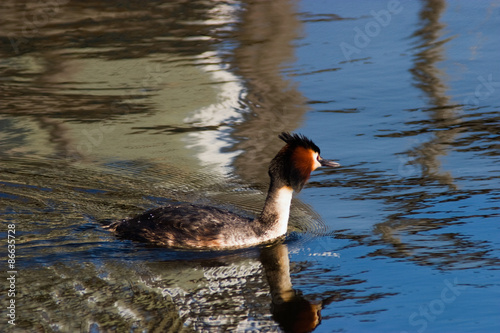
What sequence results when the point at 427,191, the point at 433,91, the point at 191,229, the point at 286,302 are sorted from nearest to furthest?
the point at 286,302, the point at 191,229, the point at 427,191, the point at 433,91

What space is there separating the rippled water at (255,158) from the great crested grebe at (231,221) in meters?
0.19

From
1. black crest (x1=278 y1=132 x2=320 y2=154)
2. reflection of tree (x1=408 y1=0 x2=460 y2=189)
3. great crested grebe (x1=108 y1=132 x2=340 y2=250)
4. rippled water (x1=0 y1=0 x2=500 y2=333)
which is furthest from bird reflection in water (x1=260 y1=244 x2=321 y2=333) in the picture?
reflection of tree (x1=408 y1=0 x2=460 y2=189)

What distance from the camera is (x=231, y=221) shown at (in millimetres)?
8250

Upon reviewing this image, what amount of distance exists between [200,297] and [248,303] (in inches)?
15.6

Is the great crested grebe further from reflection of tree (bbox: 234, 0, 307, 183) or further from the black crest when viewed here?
reflection of tree (bbox: 234, 0, 307, 183)

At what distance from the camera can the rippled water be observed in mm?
6852

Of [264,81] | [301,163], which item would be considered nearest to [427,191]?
[301,163]

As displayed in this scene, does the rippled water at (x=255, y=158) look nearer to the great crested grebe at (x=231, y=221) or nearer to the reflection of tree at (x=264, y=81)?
the reflection of tree at (x=264, y=81)

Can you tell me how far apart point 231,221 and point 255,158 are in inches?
91.6

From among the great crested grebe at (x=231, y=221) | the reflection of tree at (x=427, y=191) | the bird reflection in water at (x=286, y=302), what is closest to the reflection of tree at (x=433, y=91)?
the reflection of tree at (x=427, y=191)

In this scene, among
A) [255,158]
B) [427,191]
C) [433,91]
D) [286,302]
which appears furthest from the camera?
[433,91]

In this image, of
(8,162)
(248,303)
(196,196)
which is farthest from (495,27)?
(248,303)

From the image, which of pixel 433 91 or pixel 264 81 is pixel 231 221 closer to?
pixel 433 91

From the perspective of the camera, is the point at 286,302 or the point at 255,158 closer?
the point at 286,302
